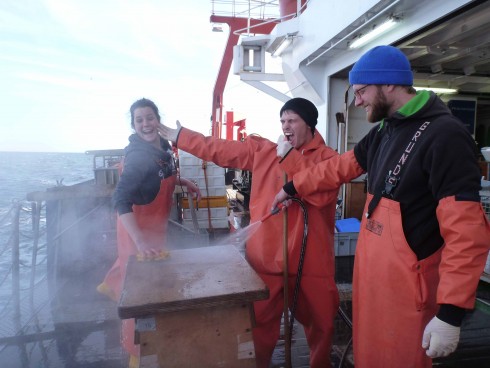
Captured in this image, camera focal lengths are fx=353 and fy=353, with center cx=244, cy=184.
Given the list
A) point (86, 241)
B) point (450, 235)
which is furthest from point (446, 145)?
point (86, 241)

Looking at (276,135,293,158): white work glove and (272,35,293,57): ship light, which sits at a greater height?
(272,35,293,57): ship light

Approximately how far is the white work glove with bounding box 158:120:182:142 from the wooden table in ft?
3.89

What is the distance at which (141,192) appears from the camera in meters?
2.69

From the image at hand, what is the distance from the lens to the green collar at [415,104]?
1753mm

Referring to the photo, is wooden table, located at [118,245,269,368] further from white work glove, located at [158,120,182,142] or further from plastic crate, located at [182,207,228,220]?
plastic crate, located at [182,207,228,220]

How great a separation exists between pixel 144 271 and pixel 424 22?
428 centimetres

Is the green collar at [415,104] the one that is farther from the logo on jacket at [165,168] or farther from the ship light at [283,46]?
the ship light at [283,46]

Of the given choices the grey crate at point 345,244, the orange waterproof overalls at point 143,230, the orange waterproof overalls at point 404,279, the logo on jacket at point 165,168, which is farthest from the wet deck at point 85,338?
the logo on jacket at point 165,168

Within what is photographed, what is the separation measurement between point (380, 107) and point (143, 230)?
195 centimetres

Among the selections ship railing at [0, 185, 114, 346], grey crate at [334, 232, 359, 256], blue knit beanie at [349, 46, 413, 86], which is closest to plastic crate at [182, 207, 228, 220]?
ship railing at [0, 185, 114, 346]

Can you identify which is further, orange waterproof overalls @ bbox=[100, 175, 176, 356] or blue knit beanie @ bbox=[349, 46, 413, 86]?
orange waterproof overalls @ bbox=[100, 175, 176, 356]

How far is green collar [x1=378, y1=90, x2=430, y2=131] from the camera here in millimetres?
1753

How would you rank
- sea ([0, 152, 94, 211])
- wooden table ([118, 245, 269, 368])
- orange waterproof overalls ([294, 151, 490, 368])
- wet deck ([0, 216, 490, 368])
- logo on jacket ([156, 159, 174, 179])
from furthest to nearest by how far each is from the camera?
1. sea ([0, 152, 94, 211])
2. wet deck ([0, 216, 490, 368])
3. logo on jacket ([156, 159, 174, 179])
4. wooden table ([118, 245, 269, 368])
5. orange waterproof overalls ([294, 151, 490, 368])

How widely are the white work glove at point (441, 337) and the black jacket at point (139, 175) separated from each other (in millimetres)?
1959
